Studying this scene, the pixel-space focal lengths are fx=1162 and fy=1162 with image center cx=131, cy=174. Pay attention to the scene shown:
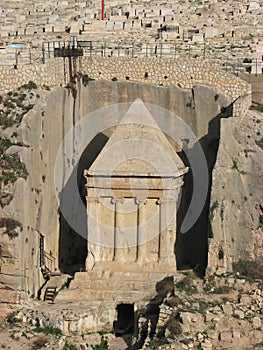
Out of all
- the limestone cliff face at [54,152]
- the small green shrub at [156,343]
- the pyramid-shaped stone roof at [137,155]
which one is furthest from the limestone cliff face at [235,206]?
the small green shrub at [156,343]

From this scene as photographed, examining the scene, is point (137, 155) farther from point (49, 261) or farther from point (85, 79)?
point (49, 261)

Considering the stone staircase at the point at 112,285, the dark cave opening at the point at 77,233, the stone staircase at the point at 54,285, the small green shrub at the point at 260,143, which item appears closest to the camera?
the stone staircase at the point at 112,285

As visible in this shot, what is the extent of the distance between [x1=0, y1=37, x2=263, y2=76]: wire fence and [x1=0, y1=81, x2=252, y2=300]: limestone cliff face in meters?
1.42

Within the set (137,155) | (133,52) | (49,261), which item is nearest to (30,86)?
(137,155)

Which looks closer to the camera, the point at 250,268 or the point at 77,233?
the point at 250,268

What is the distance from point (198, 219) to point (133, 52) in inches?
266

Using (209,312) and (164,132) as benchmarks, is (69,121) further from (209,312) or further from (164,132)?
(209,312)

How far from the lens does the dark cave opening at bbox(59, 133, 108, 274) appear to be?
4075cm

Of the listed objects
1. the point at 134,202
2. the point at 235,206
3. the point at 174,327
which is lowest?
the point at 174,327

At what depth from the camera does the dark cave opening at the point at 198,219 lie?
129 feet

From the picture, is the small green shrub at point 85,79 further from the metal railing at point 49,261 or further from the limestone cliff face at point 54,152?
the metal railing at point 49,261

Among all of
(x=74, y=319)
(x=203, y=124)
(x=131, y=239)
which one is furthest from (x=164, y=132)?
(x=74, y=319)

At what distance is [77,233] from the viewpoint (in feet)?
136

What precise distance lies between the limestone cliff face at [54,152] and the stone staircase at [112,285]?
1414 mm
